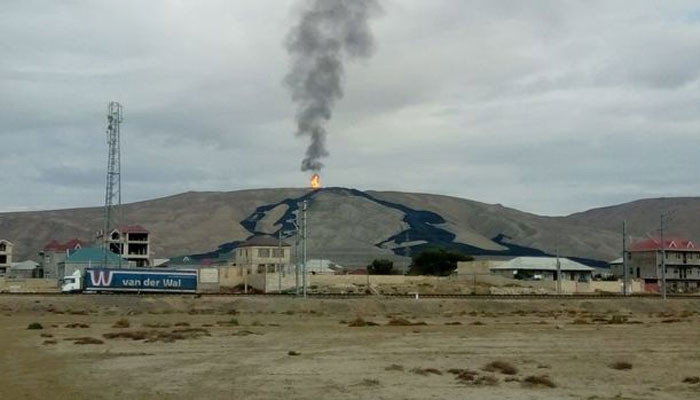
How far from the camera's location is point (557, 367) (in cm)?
3191

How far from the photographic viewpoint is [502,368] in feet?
99.2

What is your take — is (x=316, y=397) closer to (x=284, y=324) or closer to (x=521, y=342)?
(x=521, y=342)

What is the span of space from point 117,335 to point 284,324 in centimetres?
1565

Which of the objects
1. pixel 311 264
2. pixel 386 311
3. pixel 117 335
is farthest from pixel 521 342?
pixel 311 264

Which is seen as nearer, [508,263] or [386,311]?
[386,311]

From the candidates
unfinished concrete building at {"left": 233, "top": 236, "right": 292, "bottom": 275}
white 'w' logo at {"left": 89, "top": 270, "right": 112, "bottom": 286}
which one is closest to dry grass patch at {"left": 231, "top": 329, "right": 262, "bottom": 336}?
white 'w' logo at {"left": 89, "top": 270, "right": 112, "bottom": 286}

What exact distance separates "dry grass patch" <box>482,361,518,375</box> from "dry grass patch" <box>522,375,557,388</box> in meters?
1.70

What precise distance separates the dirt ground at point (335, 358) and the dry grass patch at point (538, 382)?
0.12ft

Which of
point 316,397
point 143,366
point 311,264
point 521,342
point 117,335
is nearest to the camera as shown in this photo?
point 316,397

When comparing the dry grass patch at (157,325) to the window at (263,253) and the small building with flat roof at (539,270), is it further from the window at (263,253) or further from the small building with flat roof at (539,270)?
the small building with flat roof at (539,270)

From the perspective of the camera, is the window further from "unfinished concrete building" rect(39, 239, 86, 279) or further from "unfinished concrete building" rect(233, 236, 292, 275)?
"unfinished concrete building" rect(39, 239, 86, 279)

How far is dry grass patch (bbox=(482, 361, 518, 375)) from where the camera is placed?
29581 millimetres

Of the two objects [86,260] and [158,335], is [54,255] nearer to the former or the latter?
[86,260]

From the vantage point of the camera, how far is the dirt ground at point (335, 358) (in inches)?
989
